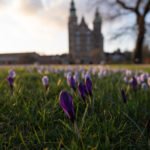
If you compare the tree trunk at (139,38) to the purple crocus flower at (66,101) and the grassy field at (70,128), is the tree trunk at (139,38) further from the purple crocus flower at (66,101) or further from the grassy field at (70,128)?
the purple crocus flower at (66,101)

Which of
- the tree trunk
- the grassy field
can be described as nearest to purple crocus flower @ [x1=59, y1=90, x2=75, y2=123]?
the grassy field

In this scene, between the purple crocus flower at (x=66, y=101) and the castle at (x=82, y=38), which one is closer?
the purple crocus flower at (x=66, y=101)

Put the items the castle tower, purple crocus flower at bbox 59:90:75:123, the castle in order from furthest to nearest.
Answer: the castle < the castle tower < purple crocus flower at bbox 59:90:75:123

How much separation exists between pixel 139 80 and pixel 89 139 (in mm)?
1474

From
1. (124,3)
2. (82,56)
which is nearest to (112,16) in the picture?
(124,3)

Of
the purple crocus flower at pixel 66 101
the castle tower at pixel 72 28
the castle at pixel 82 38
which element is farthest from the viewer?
the castle at pixel 82 38

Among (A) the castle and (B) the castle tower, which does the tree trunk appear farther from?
(B) the castle tower

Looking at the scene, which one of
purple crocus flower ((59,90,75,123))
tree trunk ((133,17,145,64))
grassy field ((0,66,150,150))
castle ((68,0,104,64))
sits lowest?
grassy field ((0,66,150,150))

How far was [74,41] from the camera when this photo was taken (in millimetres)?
61844

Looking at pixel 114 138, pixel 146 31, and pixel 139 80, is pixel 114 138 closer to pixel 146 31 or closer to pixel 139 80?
pixel 139 80

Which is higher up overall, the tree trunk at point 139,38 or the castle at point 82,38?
the castle at point 82,38

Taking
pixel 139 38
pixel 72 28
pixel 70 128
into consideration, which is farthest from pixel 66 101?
pixel 72 28

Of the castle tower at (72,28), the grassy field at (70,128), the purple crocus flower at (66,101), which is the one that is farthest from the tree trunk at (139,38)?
the castle tower at (72,28)

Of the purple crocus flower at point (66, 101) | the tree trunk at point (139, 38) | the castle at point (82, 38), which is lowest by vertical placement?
the purple crocus flower at point (66, 101)
